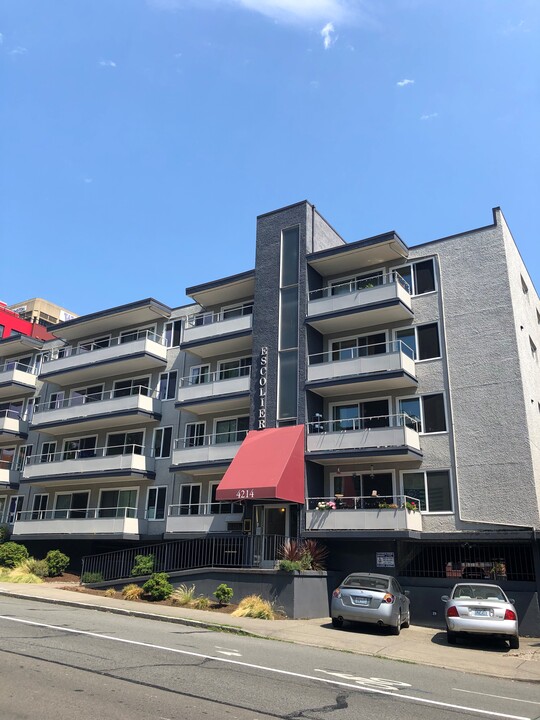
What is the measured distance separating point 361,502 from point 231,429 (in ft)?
26.3

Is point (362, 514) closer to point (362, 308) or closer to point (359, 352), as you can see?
point (359, 352)

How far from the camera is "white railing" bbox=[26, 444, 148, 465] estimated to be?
31.5 meters

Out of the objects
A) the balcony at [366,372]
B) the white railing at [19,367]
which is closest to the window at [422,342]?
the balcony at [366,372]

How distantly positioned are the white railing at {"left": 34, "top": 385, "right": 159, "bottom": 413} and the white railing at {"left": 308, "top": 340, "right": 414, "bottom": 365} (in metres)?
9.82

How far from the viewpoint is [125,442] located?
3209cm

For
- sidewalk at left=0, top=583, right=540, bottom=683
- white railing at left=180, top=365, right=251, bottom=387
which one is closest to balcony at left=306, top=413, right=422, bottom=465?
white railing at left=180, top=365, right=251, bottom=387

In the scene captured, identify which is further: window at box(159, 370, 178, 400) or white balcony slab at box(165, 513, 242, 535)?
window at box(159, 370, 178, 400)

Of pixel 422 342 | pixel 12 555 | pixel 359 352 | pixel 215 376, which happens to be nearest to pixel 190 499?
pixel 215 376

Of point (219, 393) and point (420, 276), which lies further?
point (219, 393)

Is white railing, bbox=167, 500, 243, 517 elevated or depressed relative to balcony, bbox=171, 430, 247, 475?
depressed

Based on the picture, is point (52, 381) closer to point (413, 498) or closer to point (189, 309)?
point (189, 309)

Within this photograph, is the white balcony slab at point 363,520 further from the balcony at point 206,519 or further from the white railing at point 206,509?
the white railing at point 206,509

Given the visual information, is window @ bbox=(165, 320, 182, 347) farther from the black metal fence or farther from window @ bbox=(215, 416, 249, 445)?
the black metal fence

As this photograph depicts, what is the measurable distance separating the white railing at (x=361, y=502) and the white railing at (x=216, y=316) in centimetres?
1051
